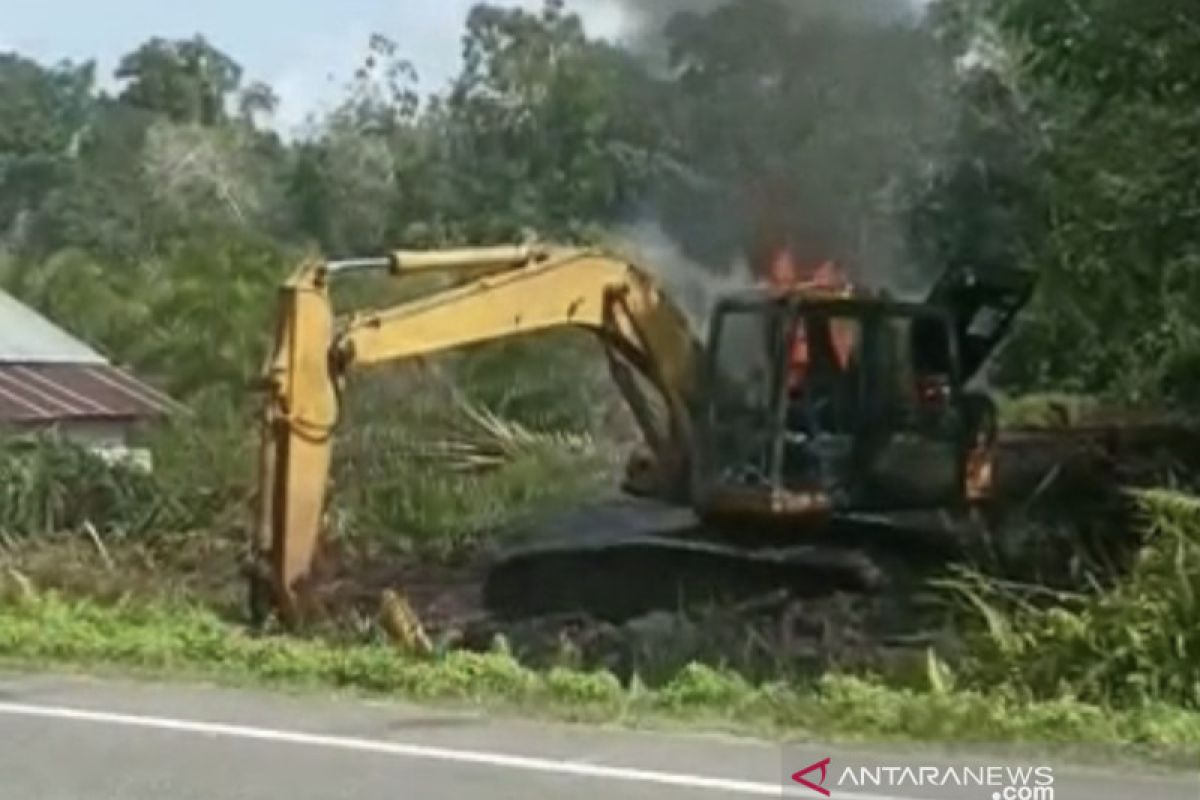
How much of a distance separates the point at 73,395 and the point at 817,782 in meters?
16.7

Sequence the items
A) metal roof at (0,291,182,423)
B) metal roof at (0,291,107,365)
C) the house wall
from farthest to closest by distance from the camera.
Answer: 1. metal roof at (0,291,107,365)
2. metal roof at (0,291,182,423)
3. the house wall

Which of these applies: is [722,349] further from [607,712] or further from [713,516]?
[607,712]

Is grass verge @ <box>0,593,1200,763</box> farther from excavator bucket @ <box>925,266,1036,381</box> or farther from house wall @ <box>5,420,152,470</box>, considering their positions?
excavator bucket @ <box>925,266,1036,381</box>

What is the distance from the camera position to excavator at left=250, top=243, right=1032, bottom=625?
55.0 ft

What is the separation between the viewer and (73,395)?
24.3 meters

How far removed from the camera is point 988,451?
18.1 m

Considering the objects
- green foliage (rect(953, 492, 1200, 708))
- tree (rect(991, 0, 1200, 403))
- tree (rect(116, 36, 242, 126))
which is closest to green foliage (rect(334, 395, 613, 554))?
tree (rect(991, 0, 1200, 403))

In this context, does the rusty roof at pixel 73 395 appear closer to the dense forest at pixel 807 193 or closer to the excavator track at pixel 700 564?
the dense forest at pixel 807 193

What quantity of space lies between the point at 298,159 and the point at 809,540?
30.6 meters

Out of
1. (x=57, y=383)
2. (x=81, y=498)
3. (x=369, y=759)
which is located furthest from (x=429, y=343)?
(x=57, y=383)

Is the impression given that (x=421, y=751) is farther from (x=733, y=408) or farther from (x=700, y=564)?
(x=733, y=408)

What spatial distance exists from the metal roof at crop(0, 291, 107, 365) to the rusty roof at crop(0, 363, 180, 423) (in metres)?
0.26

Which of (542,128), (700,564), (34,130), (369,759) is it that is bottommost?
(369,759)

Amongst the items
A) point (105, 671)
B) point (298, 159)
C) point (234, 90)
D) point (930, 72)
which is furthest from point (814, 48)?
point (234, 90)
